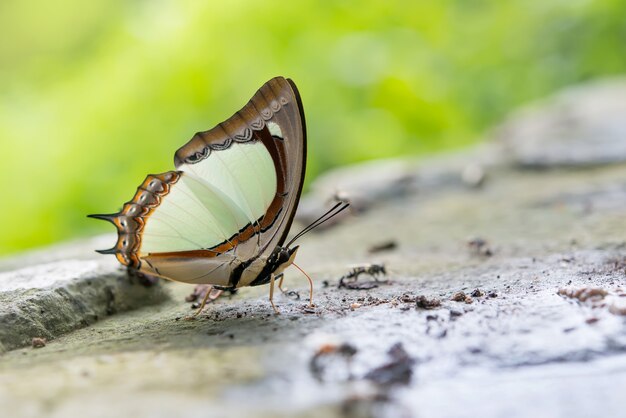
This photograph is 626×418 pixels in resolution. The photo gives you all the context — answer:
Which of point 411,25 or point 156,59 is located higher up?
point 411,25

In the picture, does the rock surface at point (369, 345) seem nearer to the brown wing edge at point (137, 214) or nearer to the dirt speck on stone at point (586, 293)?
the dirt speck on stone at point (586, 293)

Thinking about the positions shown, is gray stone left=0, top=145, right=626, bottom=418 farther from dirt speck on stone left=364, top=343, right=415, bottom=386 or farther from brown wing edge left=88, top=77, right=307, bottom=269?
brown wing edge left=88, top=77, right=307, bottom=269

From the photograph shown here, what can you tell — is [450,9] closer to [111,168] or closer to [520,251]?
[111,168]

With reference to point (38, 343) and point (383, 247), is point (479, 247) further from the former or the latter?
point (38, 343)

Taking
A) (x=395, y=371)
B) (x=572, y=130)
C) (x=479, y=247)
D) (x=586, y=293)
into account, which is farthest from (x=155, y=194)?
(x=572, y=130)

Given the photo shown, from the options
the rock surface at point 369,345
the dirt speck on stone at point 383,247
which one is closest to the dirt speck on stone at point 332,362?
Result: the rock surface at point 369,345

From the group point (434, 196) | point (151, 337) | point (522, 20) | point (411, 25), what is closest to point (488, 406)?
point (151, 337)

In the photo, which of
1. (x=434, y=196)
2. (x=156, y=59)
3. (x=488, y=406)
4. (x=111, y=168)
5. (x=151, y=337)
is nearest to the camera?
(x=488, y=406)
